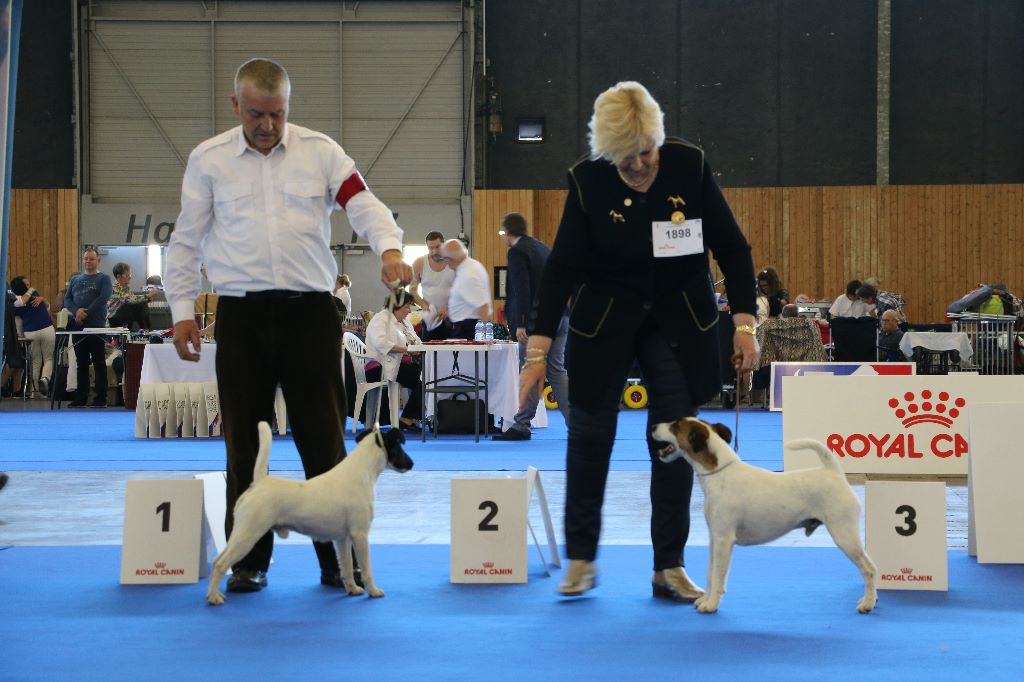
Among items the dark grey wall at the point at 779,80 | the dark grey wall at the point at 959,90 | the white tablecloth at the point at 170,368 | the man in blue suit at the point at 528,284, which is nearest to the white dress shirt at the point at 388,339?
the man in blue suit at the point at 528,284

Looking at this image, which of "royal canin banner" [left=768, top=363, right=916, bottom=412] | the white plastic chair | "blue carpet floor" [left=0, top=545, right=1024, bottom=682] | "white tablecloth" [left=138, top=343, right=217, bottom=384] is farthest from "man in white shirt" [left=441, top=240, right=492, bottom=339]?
"blue carpet floor" [left=0, top=545, right=1024, bottom=682]

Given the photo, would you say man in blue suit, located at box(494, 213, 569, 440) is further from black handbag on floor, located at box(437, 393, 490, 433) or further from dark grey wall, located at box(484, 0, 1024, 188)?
dark grey wall, located at box(484, 0, 1024, 188)

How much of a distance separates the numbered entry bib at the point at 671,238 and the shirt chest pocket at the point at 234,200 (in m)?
1.03

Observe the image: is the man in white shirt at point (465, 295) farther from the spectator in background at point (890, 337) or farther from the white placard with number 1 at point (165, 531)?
the spectator in background at point (890, 337)

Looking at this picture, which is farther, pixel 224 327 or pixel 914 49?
pixel 914 49

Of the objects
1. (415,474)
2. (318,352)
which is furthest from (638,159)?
(415,474)

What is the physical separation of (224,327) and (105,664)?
40.2 inches

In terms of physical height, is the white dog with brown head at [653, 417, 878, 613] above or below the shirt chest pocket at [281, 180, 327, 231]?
below

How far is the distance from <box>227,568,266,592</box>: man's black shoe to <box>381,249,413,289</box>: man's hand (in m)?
0.87

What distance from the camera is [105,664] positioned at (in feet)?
7.68

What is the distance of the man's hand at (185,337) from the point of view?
3.14 m

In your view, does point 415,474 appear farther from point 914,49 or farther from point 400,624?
point 914,49

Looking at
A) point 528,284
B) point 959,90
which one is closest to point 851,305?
point 528,284

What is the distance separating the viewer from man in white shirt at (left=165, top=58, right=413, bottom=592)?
3.00 metres
